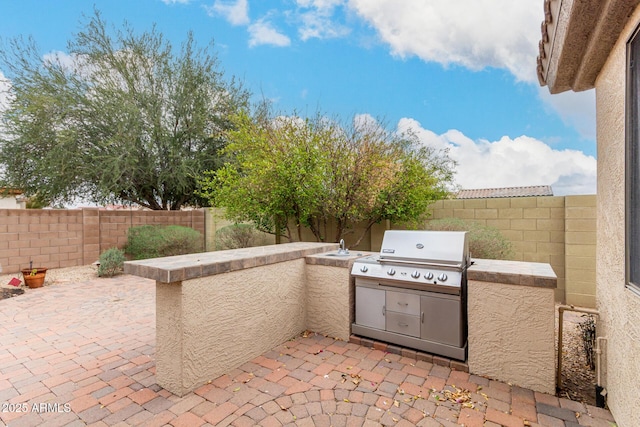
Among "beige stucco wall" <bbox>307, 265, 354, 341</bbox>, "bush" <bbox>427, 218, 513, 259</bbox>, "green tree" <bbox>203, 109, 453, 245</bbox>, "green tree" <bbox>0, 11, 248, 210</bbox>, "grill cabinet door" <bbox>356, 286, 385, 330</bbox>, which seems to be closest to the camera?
"grill cabinet door" <bbox>356, 286, 385, 330</bbox>

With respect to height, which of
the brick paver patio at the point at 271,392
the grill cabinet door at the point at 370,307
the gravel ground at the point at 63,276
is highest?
the grill cabinet door at the point at 370,307

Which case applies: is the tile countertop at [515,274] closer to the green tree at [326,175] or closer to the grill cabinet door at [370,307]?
the grill cabinet door at [370,307]

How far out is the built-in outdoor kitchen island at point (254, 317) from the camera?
283 centimetres

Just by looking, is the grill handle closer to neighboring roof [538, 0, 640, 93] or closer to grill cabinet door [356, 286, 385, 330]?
grill cabinet door [356, 286, 385, 330]

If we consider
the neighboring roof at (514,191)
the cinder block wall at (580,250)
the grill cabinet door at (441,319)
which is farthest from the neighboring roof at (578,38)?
the neighboring roof at (514,191)

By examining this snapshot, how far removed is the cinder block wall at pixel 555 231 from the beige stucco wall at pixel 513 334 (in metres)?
3.82

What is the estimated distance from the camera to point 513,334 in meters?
3.00

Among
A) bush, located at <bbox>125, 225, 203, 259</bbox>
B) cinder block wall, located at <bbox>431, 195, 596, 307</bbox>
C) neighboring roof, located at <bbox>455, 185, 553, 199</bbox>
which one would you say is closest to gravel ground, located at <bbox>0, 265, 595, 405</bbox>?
cinder block wall, located at <bbox>431, 195, 596, 307</bbox>

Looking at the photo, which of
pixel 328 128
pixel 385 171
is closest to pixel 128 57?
pixel 328 128

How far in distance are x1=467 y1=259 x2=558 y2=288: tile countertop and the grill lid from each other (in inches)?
7.5

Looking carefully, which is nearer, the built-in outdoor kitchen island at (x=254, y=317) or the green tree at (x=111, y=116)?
the built-in outdoor kitchen island at (x=254, y=317)

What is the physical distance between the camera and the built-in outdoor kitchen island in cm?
283

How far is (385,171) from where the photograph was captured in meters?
7.01

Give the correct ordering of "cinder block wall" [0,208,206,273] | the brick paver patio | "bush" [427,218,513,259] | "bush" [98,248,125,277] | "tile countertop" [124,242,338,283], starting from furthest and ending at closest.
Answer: "cinder block wall" [0,208,206,273], "bush" [98,248,125,277], "bush" [427,218,513,259], "tile countertop" [124,242,338,283], the brick paver patio
